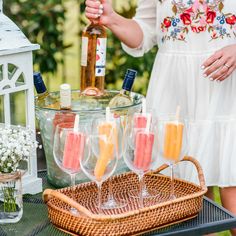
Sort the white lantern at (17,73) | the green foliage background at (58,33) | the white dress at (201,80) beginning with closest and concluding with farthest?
the white lantern at (17,73) < the white dress at (201,80) < the green foliage background at (58,33)

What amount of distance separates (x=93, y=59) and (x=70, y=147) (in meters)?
0.47

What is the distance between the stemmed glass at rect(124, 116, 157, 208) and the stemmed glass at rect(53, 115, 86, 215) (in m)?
0.13

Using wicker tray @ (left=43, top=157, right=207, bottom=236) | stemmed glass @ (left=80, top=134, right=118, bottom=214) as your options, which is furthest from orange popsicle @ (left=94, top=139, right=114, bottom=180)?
wicker tray @ (left=43, top=157, right=207, bottom=236)

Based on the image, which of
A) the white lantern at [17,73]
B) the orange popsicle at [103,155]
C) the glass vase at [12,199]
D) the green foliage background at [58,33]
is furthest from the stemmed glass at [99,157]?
the green foliage background at [58,33]

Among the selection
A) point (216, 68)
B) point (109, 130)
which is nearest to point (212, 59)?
point (216, 68)

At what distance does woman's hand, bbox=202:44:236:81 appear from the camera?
2430 millimetres

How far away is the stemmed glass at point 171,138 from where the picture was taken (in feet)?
6.59

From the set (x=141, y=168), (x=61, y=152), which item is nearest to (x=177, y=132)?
(x=141, y=168)

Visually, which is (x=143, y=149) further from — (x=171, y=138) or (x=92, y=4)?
(x=92, y=4)

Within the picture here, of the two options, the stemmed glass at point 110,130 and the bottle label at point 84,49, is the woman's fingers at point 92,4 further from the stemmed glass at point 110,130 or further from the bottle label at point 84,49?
the stemmed glass at point 110,130

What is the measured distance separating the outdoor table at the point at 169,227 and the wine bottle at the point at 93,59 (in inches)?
16.9

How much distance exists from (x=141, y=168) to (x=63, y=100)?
37 cm

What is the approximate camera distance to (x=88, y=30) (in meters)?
2.37

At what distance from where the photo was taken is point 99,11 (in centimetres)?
239
